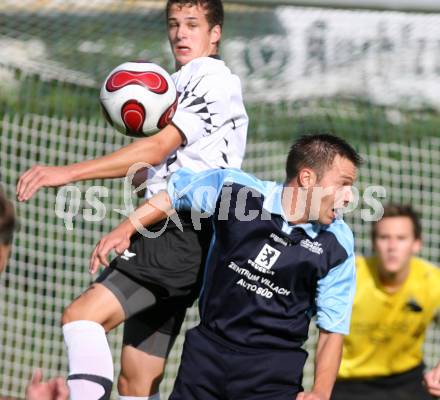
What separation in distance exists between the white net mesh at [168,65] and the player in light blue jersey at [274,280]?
2.85 m

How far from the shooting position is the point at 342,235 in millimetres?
4473

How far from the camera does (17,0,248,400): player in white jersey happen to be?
437cm

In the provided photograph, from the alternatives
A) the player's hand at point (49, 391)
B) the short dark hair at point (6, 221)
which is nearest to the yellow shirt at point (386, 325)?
the short dark hair at point (6, 221)

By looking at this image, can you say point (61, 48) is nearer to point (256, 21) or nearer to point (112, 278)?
point (256, 21)

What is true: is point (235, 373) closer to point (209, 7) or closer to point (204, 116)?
point (204, 116)

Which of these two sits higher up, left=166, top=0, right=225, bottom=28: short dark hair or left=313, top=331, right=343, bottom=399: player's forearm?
left=166, top=0, right=225, bottom=28: short dark hair

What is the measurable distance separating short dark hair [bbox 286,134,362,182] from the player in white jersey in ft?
1.59

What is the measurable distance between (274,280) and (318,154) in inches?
21.8

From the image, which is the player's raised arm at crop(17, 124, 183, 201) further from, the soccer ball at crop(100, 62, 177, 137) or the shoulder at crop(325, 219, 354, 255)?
the shoulder at crop(325, 219, 354, 255)

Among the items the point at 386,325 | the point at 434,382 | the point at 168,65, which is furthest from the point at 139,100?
the point at 168,65

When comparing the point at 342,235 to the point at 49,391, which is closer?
the point at 49,391

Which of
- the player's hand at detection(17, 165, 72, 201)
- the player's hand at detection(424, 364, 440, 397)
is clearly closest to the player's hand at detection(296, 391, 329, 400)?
the player's hand at detection(424, 364, 440, 397)

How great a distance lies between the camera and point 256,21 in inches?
287

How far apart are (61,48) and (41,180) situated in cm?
326
